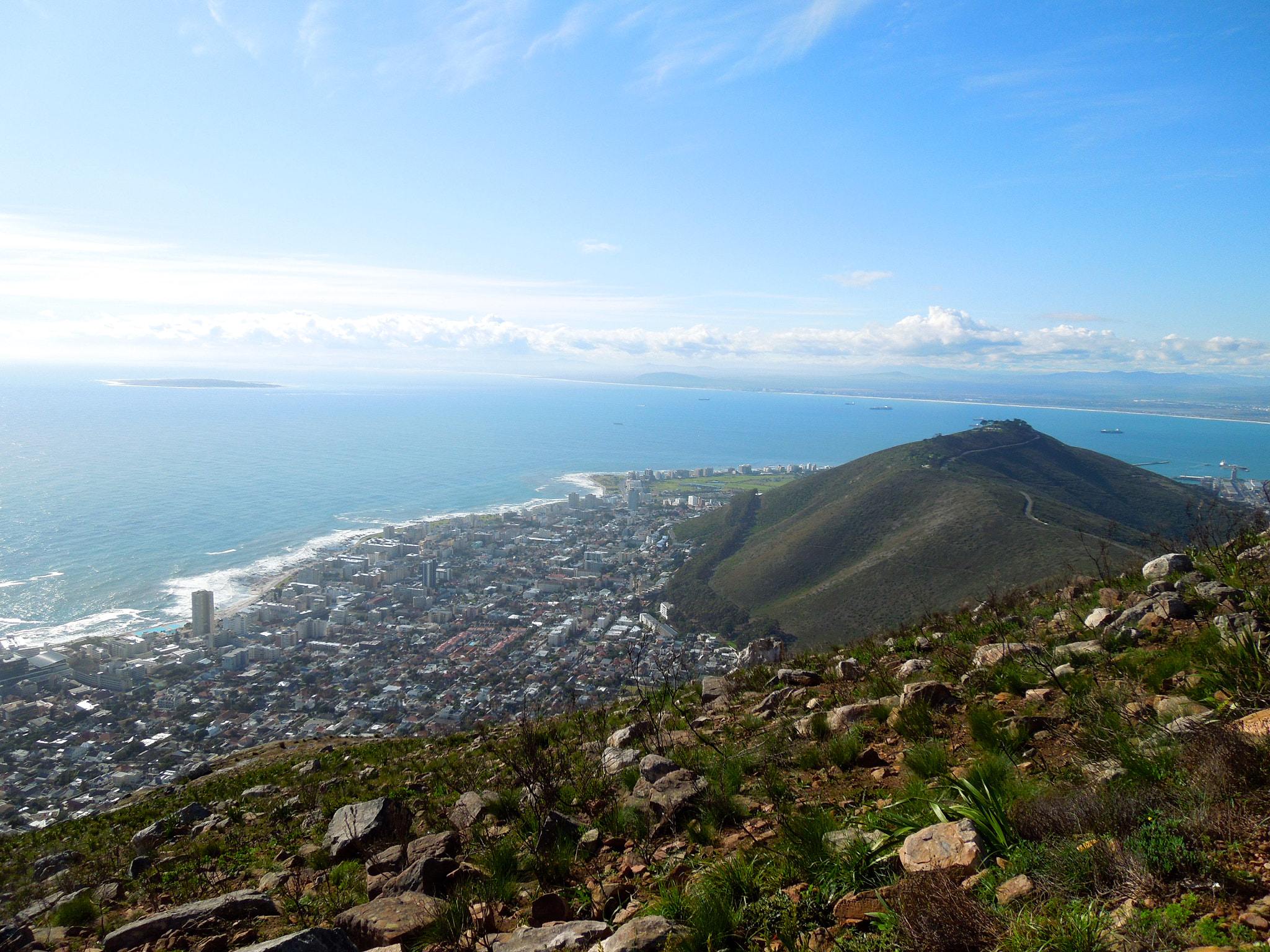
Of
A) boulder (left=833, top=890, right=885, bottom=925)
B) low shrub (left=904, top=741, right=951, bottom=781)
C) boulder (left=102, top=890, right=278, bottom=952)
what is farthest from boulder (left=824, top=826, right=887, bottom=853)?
boulder (left=102, top=890, right=278, bottom=952)

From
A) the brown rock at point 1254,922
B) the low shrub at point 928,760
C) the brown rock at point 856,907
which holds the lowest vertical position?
the low shrub at point 928,760

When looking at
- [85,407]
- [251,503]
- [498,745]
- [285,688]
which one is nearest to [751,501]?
[285,688]

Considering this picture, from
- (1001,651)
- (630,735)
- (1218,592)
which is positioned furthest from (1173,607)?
(630,735)

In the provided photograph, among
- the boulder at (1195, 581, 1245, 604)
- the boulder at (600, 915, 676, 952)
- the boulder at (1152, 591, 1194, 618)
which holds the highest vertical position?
the boulder at (1195, 581, 1245, 604)

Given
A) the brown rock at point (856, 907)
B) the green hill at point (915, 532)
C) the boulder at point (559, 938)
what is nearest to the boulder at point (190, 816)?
the boulder at point (559, 938)

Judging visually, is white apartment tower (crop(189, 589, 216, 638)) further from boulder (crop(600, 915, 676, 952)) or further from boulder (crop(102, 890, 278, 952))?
boulder (crop(600, 915, 676, 952))

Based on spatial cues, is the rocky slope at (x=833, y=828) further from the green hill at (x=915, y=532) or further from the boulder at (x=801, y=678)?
the green hill at (x=915, y=532)

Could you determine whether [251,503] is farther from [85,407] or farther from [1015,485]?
[85,407]
